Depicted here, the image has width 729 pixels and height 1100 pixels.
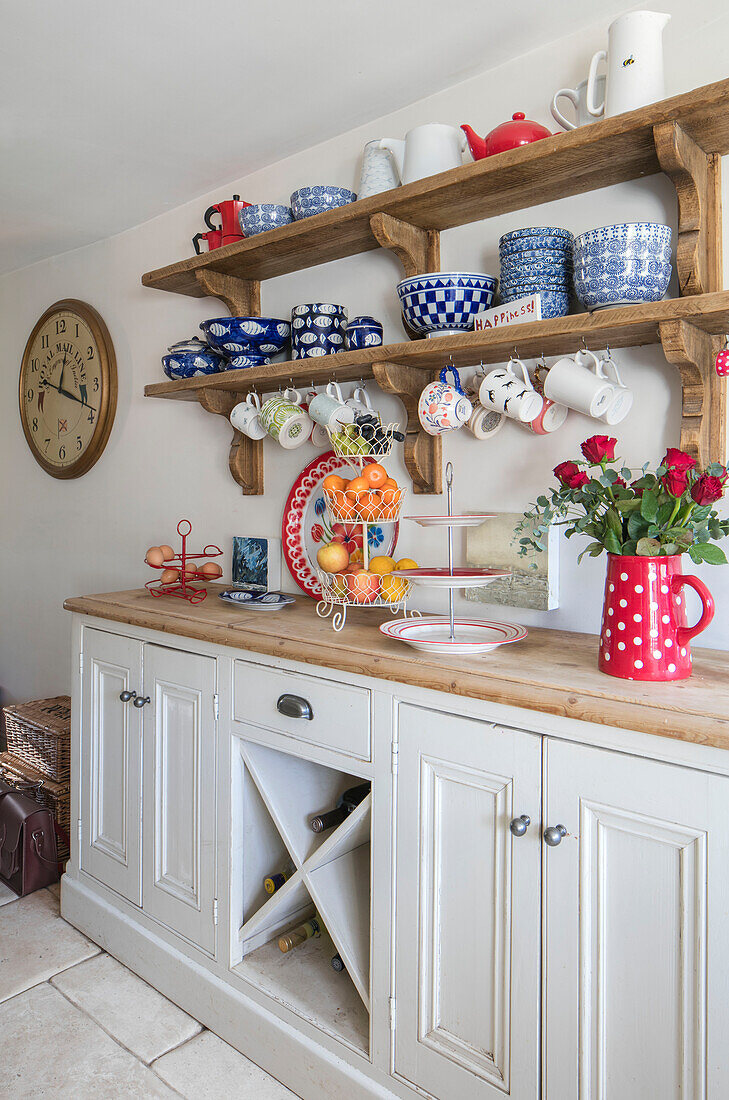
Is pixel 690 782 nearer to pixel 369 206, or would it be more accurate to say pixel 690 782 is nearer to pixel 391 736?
pixel 391 736

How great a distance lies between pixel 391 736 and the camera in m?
1.35

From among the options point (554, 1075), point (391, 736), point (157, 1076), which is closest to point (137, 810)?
point (157, 1076)

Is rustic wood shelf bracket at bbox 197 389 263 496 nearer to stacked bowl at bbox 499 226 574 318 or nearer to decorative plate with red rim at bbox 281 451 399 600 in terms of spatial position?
decorative plate with red rim at bbox 281 451 399 600

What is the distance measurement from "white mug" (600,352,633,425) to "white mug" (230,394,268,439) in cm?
97

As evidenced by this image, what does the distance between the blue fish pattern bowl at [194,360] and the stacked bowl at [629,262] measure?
1177mm

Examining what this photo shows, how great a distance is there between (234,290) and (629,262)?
4.12ft

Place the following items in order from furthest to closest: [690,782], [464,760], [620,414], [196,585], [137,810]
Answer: [196,585], [137,810], [620,414], [464,760], [690,782]

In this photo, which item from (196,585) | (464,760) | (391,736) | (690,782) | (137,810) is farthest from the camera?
(196,585)

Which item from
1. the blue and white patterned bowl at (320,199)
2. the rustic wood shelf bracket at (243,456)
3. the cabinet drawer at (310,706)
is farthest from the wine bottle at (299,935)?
the blue and white patterned bowl at (320,199)

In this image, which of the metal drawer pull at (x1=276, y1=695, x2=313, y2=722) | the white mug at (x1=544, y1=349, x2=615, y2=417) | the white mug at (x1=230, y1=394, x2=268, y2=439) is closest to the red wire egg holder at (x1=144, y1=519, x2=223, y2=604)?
the white mug at (x1=230, y1=394, x2=268, y2=439)

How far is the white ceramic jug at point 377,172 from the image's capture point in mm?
1739

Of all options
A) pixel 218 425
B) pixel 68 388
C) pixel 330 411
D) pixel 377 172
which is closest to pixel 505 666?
pixel 330 411

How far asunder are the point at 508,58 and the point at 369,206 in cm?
46

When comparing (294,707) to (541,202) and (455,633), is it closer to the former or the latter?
(455,633)
